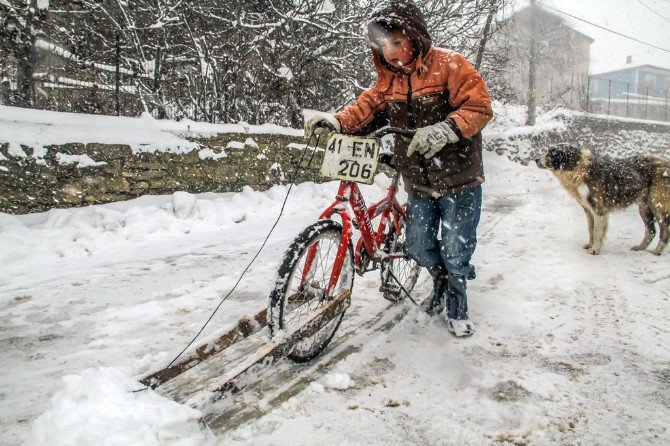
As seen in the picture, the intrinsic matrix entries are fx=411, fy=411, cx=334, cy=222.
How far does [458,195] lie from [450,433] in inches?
60.5

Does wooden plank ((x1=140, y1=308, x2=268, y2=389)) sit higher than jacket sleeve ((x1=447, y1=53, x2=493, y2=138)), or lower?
lower

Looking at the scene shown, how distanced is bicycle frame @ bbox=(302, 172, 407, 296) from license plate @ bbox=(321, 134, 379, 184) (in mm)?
112

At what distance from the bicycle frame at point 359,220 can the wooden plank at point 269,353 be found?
0.14m

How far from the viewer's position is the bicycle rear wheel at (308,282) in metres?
2.32

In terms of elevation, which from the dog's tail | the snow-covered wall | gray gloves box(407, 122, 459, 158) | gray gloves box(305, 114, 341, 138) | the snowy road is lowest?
the snowy road

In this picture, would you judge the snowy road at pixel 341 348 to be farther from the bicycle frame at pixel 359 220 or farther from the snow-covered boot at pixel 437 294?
the bicycle frame at pixel 359 220

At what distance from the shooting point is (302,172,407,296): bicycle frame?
2.62m

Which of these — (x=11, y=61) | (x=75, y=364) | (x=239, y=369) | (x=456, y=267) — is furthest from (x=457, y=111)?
(x=11, y=61)

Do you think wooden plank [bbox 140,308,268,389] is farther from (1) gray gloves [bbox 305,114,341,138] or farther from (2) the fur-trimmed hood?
(2) the fur-trimmed hood

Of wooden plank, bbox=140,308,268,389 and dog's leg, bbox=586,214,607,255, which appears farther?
dog's leg, bbox=586,214,607,255

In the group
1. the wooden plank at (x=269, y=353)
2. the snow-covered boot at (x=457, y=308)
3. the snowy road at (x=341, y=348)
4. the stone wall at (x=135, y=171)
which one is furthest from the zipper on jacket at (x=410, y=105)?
the stone wall at (x=135, y=171)

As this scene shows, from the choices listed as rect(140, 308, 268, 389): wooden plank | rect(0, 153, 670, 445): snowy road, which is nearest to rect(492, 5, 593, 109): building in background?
rect(0, 153, 670, 445): snowy road

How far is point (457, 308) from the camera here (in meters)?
3.03

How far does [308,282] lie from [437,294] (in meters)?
1.20
